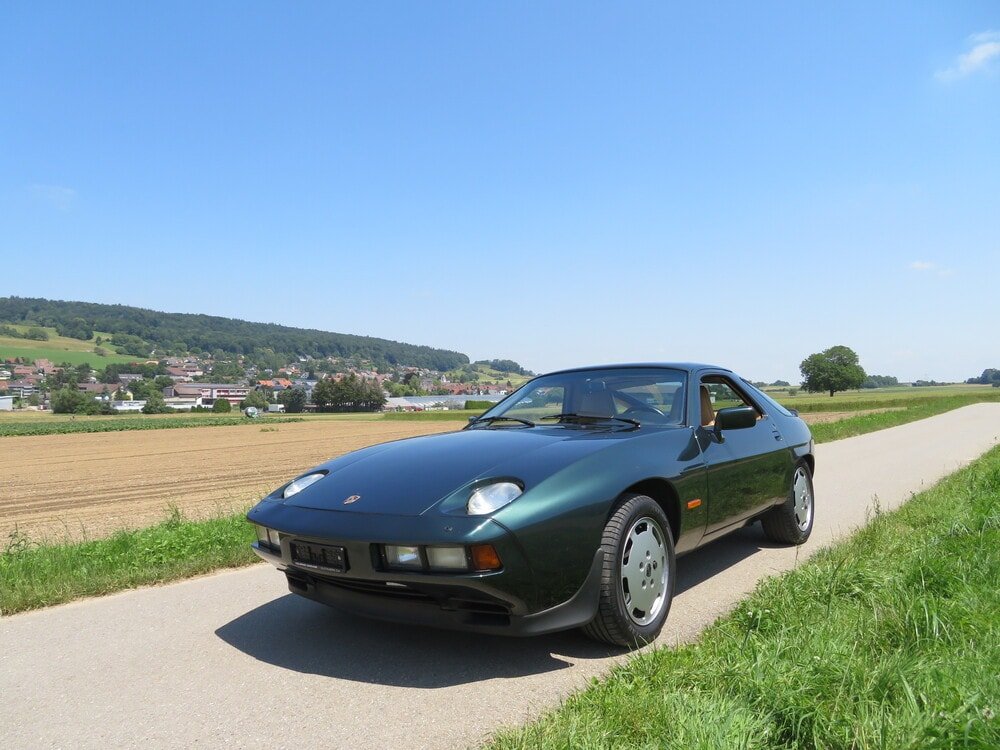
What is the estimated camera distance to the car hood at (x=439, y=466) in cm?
304

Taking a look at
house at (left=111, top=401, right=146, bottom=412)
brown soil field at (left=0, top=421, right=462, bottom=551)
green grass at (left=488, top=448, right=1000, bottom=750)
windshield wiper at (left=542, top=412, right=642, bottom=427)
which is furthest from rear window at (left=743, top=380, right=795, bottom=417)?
house at (left=111, top=401, right=146, bottom=412)

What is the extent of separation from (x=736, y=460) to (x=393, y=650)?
2.37 metres

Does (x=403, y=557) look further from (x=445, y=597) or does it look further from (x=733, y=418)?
(x=733, y=418)

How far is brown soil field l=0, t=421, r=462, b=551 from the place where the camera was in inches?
445

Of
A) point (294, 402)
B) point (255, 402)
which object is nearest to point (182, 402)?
point (255, 402)

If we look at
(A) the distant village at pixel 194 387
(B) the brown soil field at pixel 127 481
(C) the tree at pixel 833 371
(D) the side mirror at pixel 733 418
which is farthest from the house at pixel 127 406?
(D) the side mirror at pixel 733 418

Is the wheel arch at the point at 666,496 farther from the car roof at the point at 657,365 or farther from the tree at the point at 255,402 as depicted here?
the tree at the point at 255,402

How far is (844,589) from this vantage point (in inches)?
137

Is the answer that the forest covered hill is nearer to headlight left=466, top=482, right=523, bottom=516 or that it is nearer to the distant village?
the distant village

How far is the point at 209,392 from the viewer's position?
127188 millimetres

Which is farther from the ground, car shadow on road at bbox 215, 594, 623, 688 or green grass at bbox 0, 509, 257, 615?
car shadow on road at bbox 215, 594, 623, 688

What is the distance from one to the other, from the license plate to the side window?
8.03 feet

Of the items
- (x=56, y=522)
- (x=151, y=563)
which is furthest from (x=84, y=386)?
(x=151, y=563)

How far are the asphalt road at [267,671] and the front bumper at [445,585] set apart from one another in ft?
0.82
